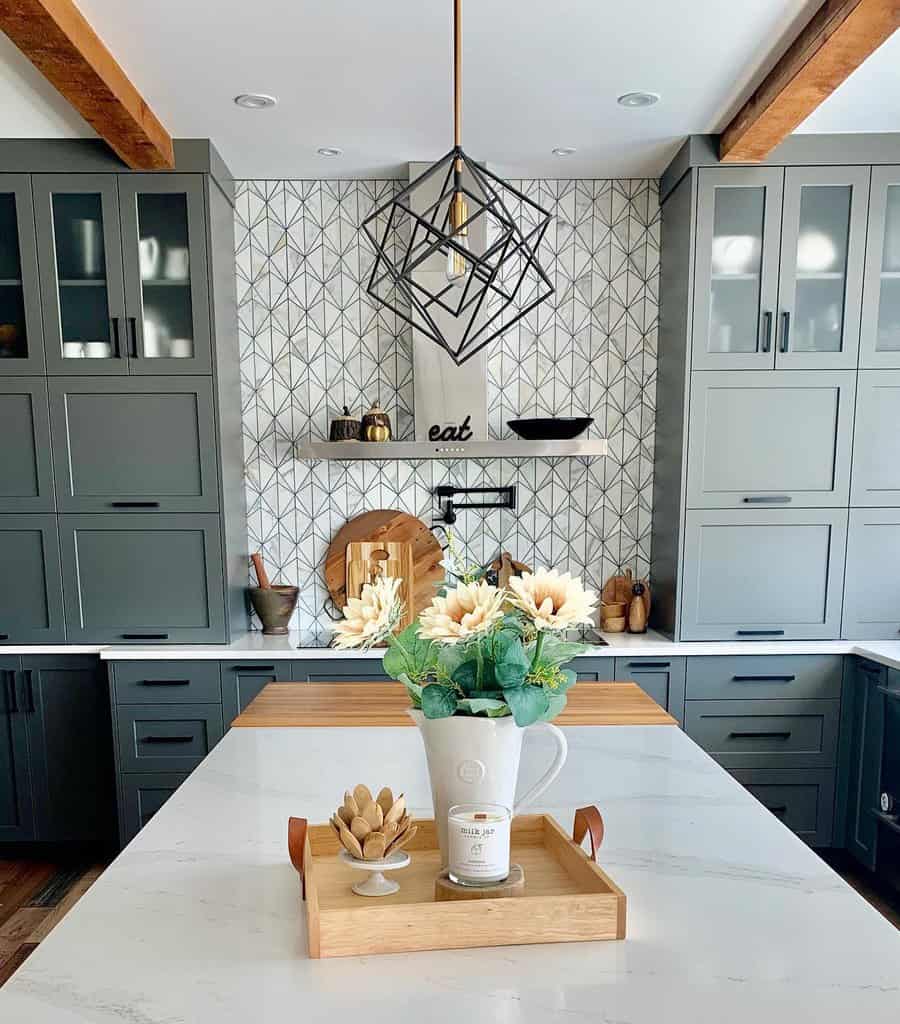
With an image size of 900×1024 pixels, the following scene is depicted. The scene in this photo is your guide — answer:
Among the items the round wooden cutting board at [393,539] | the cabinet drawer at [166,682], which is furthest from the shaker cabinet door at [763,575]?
the cabinet drawer at [166,682]

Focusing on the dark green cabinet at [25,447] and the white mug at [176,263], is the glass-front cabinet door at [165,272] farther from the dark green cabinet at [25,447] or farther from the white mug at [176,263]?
the dark green cabinet at [25,447]

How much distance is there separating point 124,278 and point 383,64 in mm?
1270

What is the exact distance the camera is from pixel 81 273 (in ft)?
9.78

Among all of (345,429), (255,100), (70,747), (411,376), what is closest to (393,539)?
(345,429)

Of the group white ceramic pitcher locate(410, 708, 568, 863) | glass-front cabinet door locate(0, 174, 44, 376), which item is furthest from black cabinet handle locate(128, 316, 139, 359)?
white ceramic pitcher locate(410, 708, 568, 863)

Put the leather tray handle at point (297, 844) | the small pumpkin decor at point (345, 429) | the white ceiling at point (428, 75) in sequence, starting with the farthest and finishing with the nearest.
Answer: the small pumpkin decor at point (345, 429), the white ceiling at point (428, 75), the leather tray handle at point (297, 844)

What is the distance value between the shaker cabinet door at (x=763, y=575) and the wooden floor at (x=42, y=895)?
3.02 ft

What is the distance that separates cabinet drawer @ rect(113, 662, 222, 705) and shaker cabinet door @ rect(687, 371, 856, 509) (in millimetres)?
1974

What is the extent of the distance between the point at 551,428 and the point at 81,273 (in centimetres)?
188

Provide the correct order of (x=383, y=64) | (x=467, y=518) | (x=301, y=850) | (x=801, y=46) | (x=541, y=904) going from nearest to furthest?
1. (x=541, y=904)
2. (x=301, y=850)
3. (x=801, y=46)
4. (x=383, y=64)
5. (x=467, y=518)

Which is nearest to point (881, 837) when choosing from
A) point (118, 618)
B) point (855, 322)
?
point (855, 322)

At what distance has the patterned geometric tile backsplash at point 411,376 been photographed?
132 inches

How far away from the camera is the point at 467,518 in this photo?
3457 mm

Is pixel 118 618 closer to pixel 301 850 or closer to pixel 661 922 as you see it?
pixel 301 850
